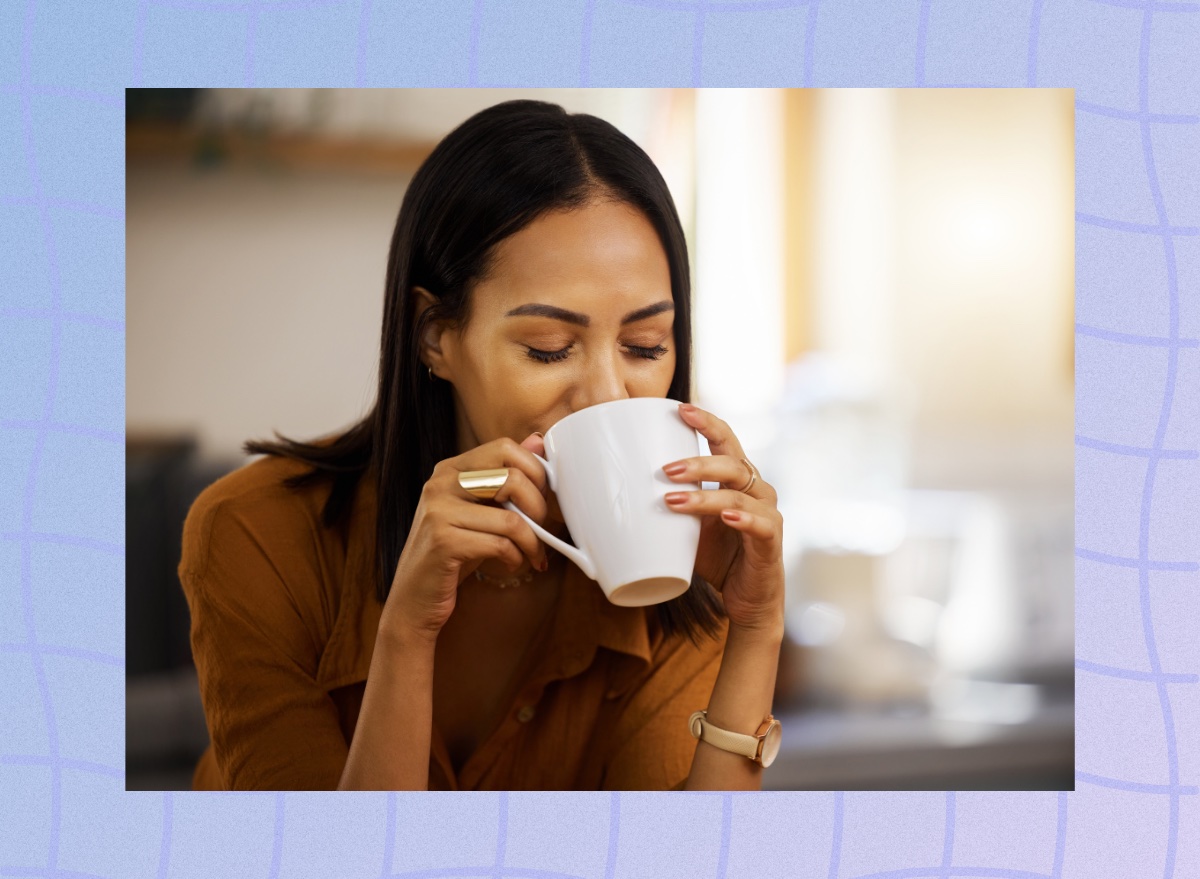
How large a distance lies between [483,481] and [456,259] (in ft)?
0.67

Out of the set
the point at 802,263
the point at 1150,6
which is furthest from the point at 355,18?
the point at 1150,6

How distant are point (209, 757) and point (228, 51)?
2.22 feet

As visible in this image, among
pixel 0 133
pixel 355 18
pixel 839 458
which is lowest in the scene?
pixel 839 458

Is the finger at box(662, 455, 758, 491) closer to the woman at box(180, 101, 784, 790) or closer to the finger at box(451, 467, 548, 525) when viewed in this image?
the woman at box(180, 101, 784, 790)

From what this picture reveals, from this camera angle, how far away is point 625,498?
93cm

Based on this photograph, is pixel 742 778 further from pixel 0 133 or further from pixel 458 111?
pixel 0 133

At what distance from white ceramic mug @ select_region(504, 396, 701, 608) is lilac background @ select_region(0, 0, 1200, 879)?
33 centimetres

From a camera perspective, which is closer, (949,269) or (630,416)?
(630,416)

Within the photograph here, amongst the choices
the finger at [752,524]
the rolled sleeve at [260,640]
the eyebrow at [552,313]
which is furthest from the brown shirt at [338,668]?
the eyebrow at [552,313]

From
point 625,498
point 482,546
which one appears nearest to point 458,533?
point 482,546

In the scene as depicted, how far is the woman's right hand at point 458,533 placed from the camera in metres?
0.98

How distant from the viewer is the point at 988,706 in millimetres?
1169

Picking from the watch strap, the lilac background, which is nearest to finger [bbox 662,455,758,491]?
the watch strap

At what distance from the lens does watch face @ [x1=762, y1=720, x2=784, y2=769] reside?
112 centimetres
